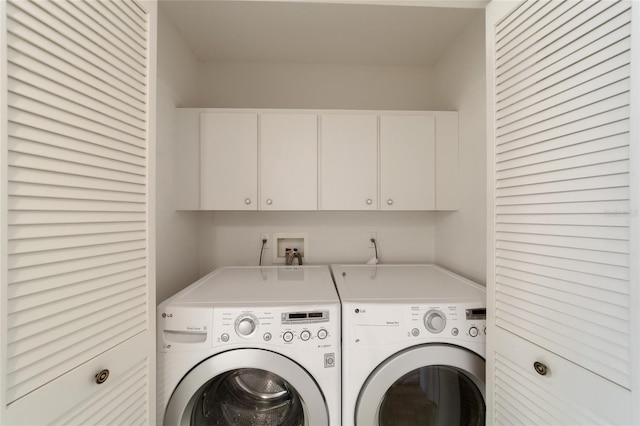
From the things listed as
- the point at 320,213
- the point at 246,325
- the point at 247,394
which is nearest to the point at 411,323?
the point at 246,325

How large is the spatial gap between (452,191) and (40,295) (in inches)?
74.8

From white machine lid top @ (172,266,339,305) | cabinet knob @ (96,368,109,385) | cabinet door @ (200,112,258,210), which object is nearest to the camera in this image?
cabinet knob @ (96,368,109,385)

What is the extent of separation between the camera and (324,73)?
2.02m

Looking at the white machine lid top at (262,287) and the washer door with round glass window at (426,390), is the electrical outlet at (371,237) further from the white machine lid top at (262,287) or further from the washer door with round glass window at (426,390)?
the washer door with round glass window at (426,390)

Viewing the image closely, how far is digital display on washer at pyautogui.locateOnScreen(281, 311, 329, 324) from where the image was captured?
3.55 ft

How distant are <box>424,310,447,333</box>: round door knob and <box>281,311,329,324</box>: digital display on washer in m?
0.40

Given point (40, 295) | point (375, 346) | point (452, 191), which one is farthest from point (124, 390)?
point (452, 191)

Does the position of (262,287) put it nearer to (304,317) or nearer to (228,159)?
(304,317)

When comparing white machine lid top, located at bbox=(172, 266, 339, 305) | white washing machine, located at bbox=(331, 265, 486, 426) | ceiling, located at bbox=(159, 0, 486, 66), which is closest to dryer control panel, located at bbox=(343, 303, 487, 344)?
white washing machine, located at bbox=(331, 265, 486, 426)

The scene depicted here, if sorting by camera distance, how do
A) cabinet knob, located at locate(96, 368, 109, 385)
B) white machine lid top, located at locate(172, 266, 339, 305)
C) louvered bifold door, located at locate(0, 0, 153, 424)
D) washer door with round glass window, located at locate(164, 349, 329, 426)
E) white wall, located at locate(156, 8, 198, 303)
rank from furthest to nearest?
white wall, located at locate(156, 8, 198, 303) → white machine lid top, located at locate(172, 266, 339, 305) → washer door with round glass window, located at locate(164, 349, 329, 426) → cabinet knob, located at locate(96, 368, 109, 385) → louvered bifold door, located at locate(0, 0, 153, 424)

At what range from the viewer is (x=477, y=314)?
1.12 m

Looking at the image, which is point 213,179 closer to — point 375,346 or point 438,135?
point 375,346

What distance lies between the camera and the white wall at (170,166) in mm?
1461

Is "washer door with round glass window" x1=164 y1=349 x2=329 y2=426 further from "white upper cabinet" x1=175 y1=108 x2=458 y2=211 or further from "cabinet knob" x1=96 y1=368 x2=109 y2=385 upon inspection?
"white upper cabinet" x1=175 y1=108 x2=458 y2=211
